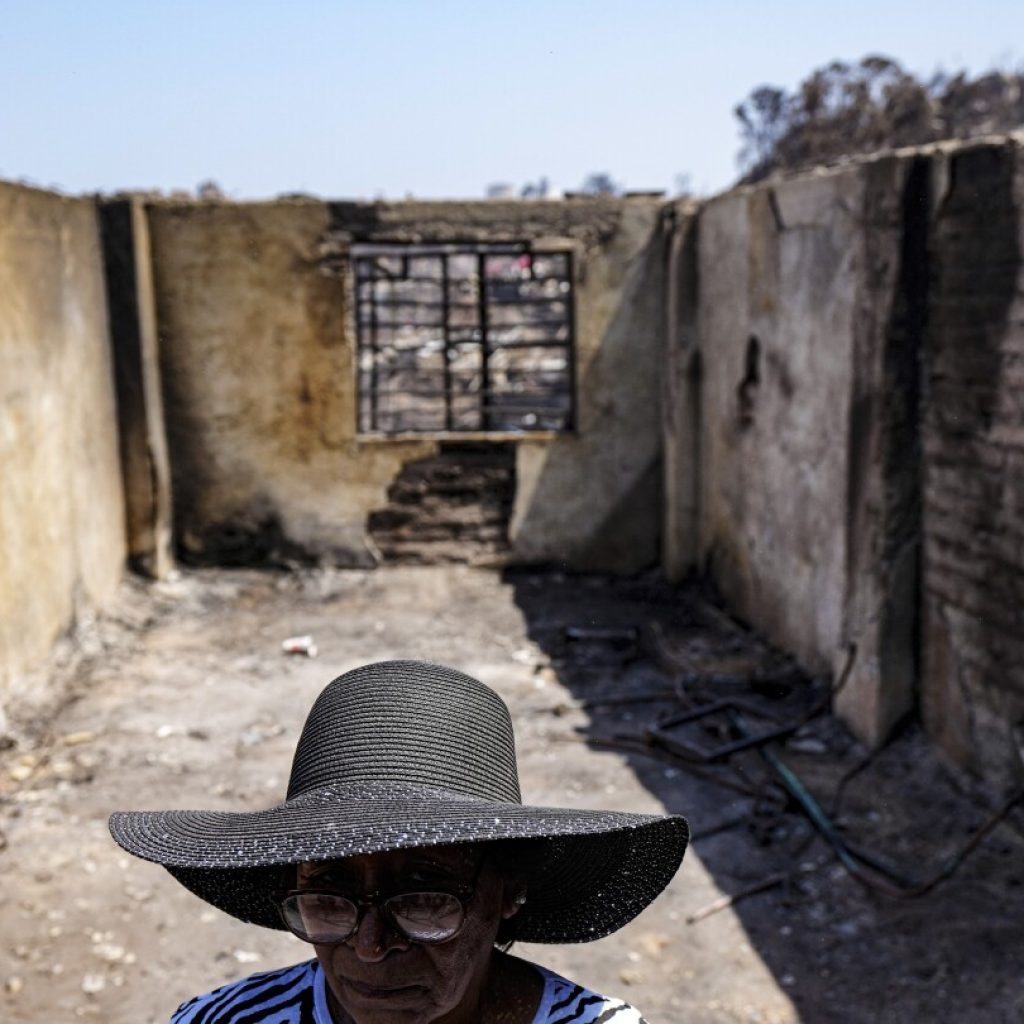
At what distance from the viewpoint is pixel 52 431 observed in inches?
268

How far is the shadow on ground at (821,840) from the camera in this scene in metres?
3.73

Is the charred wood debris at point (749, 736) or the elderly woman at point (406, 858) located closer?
the elderly woman at point (406, 858)

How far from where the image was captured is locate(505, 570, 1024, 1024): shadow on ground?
3.73m

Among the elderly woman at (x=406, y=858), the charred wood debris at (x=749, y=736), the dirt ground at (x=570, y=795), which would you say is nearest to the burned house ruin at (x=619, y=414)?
the charred wood debris at (x=749, y=736)

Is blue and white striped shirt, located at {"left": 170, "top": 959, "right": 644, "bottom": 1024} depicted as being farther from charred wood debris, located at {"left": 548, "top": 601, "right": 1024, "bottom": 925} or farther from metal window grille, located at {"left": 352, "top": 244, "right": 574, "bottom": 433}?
metal window grille, located at {"left": 352, "top": 244, "right": 574, "bottom": 433}

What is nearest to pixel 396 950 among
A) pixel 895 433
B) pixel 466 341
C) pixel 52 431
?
pixel 895 433

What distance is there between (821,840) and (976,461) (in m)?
1.55

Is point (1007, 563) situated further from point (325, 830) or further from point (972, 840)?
point (325, 830)

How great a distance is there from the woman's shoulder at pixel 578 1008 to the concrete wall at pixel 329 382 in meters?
7.25

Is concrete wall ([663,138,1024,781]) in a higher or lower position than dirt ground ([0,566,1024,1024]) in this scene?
higher

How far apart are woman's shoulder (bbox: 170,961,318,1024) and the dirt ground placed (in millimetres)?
2399

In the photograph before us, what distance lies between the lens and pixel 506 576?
8852mm

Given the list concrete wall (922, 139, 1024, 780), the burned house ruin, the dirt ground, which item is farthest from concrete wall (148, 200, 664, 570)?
concrete wall (922, 139, 1024, 780)

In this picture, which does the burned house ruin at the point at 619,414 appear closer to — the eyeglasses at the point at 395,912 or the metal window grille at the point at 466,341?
the metal window grille at the point at 466,341
